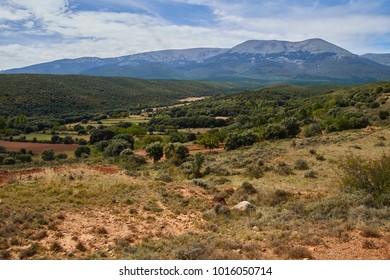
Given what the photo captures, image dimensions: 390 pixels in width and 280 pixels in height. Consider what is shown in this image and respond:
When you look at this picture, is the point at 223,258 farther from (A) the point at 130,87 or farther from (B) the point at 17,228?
(A) the point at 130,87

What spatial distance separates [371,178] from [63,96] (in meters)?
140

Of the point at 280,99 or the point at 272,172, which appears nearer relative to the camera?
the point at 272,172

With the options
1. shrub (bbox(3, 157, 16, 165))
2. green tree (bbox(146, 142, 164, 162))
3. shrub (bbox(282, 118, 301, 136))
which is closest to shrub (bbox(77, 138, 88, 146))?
shrub (bbox(3, 157, 16, 165))

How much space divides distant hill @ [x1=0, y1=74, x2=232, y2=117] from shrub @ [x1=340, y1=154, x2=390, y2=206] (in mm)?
113946

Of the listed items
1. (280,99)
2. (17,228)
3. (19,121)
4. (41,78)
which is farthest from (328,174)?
(41,78)

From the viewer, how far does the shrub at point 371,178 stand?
599 inches

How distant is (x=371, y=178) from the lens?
16.2 m

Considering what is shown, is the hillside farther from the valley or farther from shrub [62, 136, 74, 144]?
shrub [62, 136, 74, 144]

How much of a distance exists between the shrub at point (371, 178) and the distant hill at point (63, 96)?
11395cm

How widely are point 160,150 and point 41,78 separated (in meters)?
122

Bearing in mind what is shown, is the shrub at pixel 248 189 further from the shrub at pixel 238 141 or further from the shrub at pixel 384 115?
the shrub at pixel 384 115

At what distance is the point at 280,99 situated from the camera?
13538cm

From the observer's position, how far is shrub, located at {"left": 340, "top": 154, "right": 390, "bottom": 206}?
15.2 metres

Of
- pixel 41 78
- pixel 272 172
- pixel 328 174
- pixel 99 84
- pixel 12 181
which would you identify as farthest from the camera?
pixel 99 84
